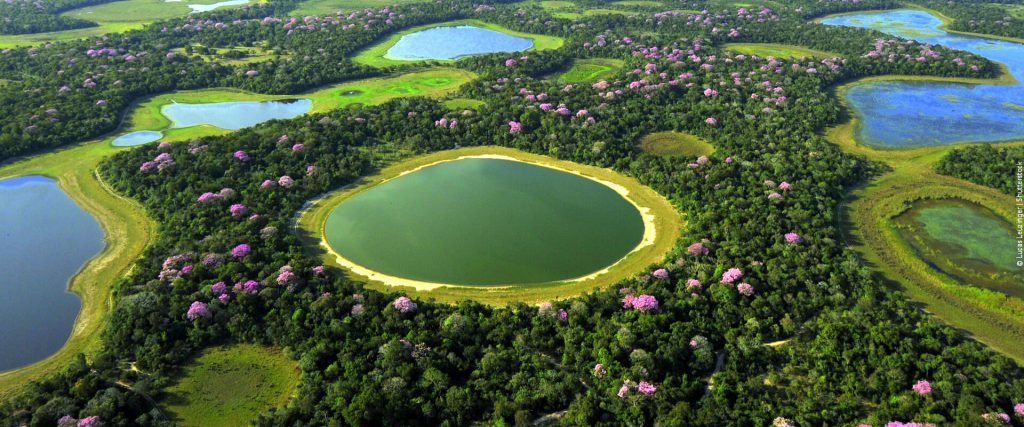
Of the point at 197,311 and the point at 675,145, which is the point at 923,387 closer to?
the point at 675,145

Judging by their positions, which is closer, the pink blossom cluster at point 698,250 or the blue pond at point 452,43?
the pink blossom cluster at point 698,250

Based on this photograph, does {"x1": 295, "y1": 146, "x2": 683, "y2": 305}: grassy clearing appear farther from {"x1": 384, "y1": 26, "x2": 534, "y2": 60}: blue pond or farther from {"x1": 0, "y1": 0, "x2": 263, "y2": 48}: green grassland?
{"x1": 0, "y1": 0, "x2": 263, "y2": 48}: green grassland

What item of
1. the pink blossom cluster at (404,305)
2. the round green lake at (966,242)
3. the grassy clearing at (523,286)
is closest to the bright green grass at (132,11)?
the grassy clearing at (523,286)

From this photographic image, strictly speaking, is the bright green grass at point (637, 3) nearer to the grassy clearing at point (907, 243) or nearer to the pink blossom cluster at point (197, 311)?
the grassy clearing at point (907, 243)

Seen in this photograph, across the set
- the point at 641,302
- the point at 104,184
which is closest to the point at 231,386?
the point at 641,302

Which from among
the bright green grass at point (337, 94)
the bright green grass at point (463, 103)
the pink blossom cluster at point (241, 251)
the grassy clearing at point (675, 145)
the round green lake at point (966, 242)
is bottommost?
the round green lake at point (966, 242)

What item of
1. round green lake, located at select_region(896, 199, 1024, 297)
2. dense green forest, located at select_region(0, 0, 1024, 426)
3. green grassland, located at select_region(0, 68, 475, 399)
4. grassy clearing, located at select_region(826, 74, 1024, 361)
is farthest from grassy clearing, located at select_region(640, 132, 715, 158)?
green grassland, located at select_region(0, 68, 475, 399)

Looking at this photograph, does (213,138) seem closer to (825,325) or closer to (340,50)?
(340,50)
